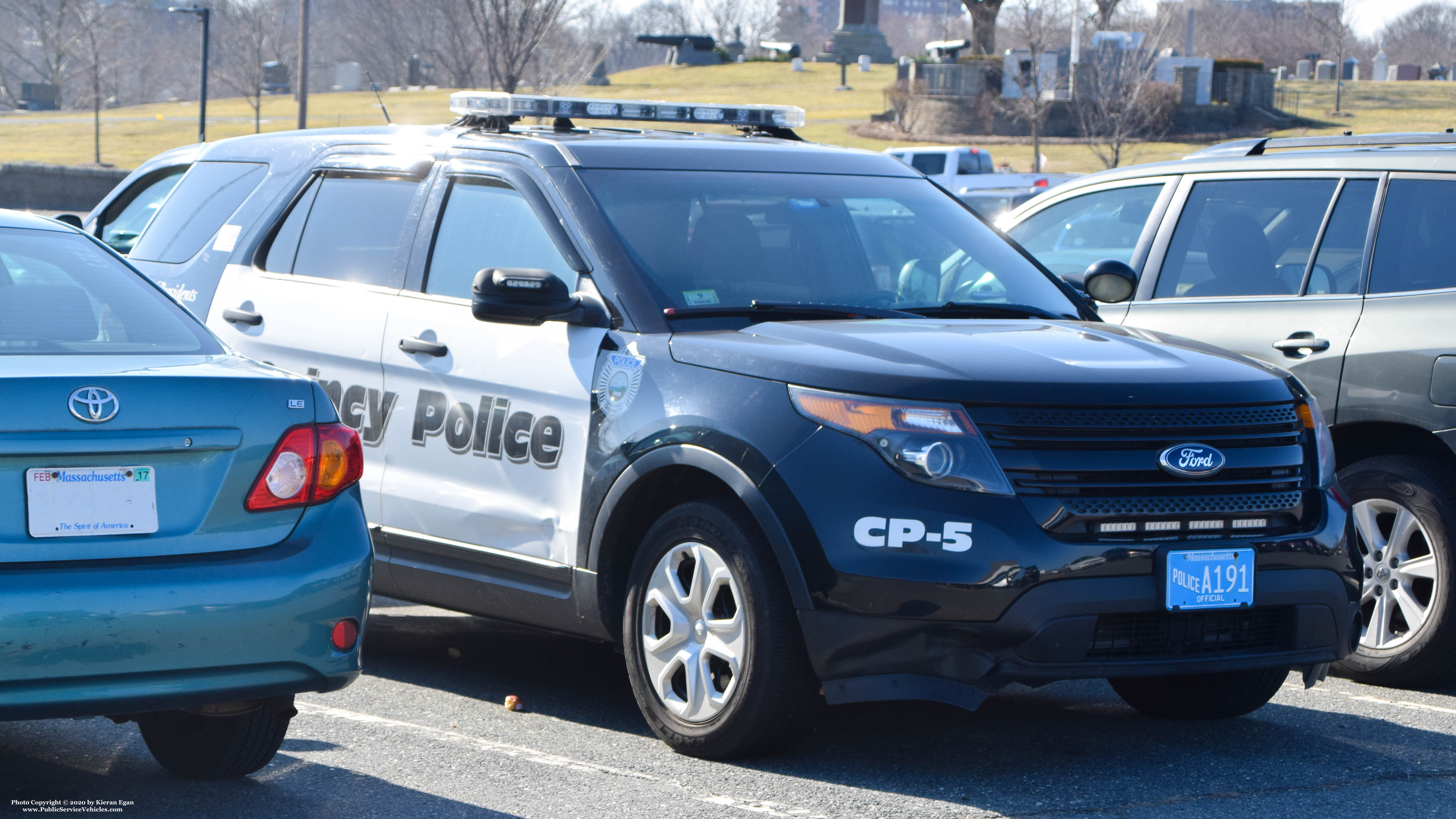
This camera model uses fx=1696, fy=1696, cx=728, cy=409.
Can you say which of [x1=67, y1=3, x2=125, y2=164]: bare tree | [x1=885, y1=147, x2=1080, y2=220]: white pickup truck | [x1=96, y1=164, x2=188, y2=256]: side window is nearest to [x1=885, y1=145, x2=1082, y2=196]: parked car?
[x1=885, y1=147, x2=1080, y2=220]: white pickup truck

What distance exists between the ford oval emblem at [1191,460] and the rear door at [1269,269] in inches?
68.8

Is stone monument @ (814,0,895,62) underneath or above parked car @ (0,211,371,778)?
above

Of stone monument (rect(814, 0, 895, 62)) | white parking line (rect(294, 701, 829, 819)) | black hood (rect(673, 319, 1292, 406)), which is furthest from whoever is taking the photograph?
stone monument (rect(814, 0, 895, 62))

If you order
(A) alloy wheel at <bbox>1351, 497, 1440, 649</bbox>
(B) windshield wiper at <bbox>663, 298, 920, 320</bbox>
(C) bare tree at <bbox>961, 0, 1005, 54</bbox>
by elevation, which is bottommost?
(A) alloy wheel at <bbox>1351, 497, 1440, 649</bbox>

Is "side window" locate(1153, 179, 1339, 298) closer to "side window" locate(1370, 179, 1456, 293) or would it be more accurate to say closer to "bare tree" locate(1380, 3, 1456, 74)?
"side window" locate(1370, 179, 1456, 293)

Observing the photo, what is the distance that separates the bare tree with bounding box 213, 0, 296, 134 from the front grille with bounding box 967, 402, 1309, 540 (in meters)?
53.6

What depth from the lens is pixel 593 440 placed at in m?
5.07

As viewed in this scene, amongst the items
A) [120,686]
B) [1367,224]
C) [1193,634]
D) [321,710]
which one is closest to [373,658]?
[321,710]

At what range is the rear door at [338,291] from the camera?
19.3 feet

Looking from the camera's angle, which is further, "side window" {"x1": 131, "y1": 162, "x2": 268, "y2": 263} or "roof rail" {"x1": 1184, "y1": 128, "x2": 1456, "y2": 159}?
"side window" {"x1": 131, "y1": 162, "x2": 268, "y2": 263}

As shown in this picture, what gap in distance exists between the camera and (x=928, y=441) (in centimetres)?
436

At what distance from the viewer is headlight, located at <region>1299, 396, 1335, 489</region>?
15.9 ft

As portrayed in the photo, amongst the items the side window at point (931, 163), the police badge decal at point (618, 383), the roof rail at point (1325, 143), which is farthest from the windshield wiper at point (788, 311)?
the side window at point (931, 163)

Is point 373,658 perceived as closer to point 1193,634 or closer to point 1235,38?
point 1193,634
